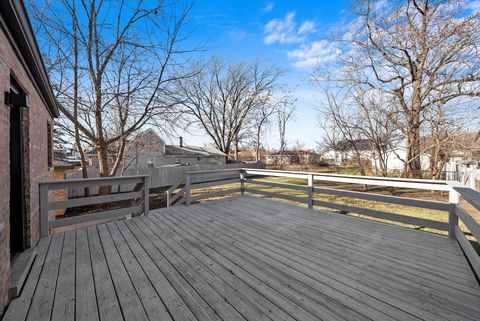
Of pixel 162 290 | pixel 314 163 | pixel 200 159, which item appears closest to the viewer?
pixel 162 290

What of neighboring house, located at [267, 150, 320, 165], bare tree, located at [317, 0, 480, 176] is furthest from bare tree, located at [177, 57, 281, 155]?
bare tree, located at [317, 0, 480, 176]

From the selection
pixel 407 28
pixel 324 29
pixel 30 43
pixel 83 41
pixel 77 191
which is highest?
pixel 324 29

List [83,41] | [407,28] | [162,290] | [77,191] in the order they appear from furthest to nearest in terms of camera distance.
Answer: [77,191] → [407,28] → [83,41] → [162,290]

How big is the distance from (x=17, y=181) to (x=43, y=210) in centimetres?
77

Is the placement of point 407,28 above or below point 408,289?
above

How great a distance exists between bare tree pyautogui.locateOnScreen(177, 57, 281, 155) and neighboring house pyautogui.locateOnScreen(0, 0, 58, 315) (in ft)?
64.3

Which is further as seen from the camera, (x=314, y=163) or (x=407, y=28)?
(x=314, y=163)

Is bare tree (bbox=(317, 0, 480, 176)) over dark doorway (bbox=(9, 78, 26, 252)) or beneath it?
over

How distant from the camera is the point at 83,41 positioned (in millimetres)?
6793

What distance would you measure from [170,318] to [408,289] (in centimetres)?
217

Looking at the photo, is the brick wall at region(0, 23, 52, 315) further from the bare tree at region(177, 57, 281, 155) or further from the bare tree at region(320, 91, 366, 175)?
the bare tree at region(177, 57, 281, 155)

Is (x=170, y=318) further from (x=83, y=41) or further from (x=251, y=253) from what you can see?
(x=83, y=41)

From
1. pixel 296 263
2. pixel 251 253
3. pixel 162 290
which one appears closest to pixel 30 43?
pixel 162 290

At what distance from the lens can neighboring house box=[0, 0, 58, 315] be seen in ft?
6.41
